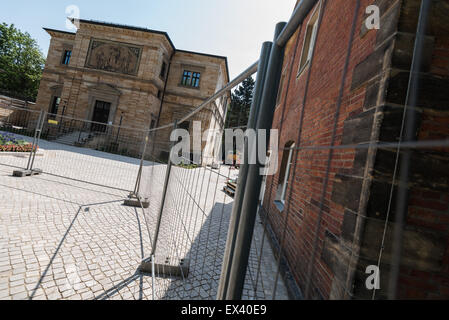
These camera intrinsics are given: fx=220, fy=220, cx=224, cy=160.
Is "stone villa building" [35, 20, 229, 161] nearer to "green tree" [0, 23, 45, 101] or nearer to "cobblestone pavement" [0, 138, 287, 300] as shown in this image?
"cobblestone pavement" [0, 138, 287, 300]

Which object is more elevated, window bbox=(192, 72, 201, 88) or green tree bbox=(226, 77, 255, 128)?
window bbox=(192, 72, 201, 88)

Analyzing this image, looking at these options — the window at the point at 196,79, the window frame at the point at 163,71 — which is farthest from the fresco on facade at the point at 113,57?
the window at the point at 196,79

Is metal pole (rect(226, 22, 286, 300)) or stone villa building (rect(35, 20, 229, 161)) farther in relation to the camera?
stone villa building (rect(35, 20, 229, 161))

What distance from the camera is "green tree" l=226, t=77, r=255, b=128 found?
149 cm

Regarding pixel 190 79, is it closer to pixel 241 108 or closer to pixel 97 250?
pixel 97 250

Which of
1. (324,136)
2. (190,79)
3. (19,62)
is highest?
(19,62)

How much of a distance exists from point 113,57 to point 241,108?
2510cm

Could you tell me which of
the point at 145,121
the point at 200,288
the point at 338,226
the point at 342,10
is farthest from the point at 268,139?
the point at 145,121

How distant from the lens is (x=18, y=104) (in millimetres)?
27625

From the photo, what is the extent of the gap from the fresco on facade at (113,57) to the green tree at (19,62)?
20960 mm

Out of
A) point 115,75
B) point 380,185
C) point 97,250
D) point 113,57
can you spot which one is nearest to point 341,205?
point 380,185

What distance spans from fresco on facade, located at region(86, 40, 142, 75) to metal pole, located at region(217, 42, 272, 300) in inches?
924

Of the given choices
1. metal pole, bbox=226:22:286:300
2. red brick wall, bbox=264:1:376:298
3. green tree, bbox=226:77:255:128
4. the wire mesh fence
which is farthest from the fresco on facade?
metal pole, bbox=226:22:286:300

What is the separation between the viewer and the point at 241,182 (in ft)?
3.75
